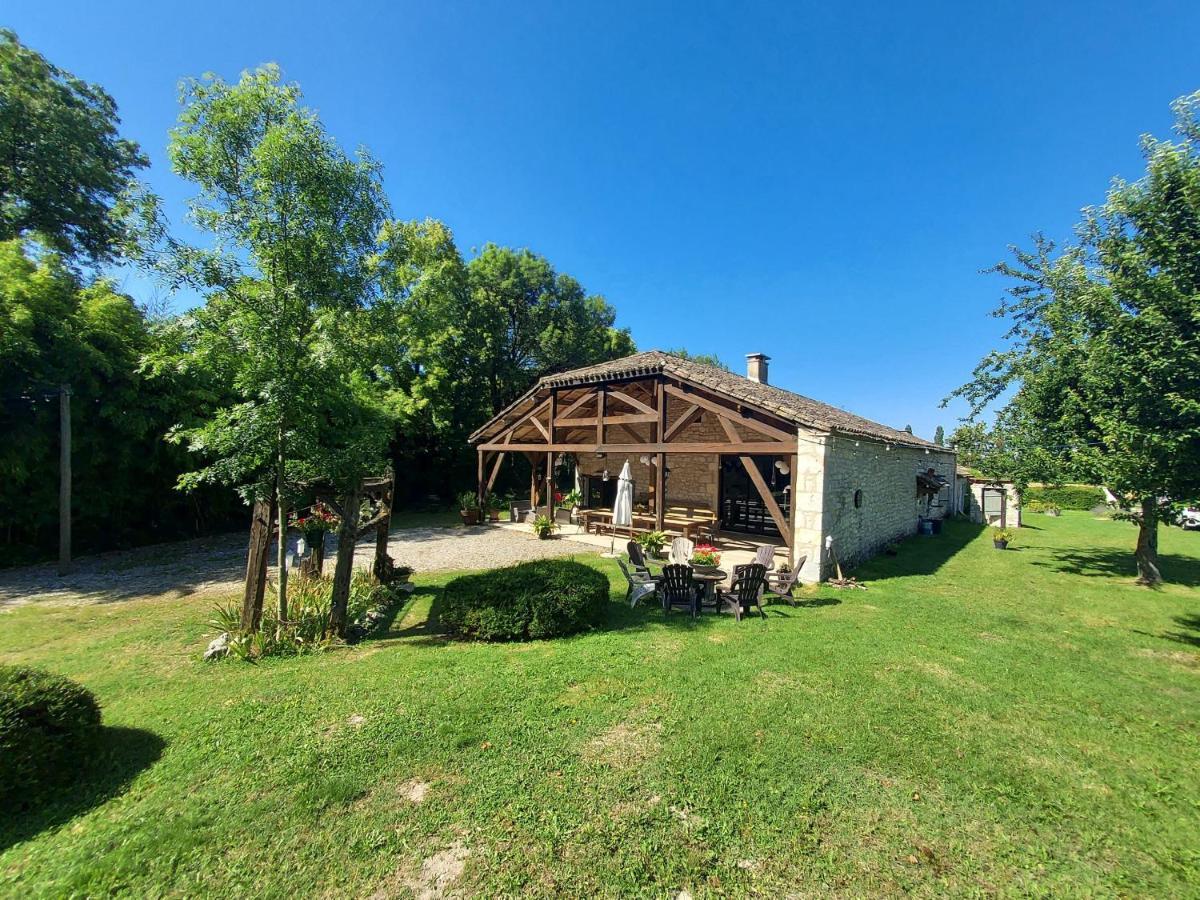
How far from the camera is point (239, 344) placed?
19.6 feet

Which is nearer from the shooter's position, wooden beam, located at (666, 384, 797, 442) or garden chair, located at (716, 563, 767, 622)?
garden chair, located at (716, 563, 767, 622)

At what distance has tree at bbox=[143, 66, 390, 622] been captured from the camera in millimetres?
5816

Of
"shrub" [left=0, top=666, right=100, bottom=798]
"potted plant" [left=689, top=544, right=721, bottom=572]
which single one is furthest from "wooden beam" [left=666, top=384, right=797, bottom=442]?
"shrub" [left=0, top=666, right=100, bottom=798]

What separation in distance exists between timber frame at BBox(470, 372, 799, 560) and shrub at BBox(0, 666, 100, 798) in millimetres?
9770

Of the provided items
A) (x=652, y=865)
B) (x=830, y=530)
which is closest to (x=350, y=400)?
(x=652, y=865)

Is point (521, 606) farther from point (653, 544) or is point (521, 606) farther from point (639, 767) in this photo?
point (653, 544)

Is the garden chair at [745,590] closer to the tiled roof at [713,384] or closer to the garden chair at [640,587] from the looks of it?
the garden chair at [640,587]

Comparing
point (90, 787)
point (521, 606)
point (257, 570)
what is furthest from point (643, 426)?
point (90, 787)

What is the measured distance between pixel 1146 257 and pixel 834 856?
8472mm

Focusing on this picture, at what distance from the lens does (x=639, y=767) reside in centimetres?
370

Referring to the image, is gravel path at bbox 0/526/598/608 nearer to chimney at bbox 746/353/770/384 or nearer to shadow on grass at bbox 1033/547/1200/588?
chimney at bbox 746/353/770/384

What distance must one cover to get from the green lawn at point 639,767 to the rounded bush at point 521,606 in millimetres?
356

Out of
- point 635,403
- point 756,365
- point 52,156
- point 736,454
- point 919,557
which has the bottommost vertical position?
point 919,557

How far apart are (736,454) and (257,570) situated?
32.6 feet
